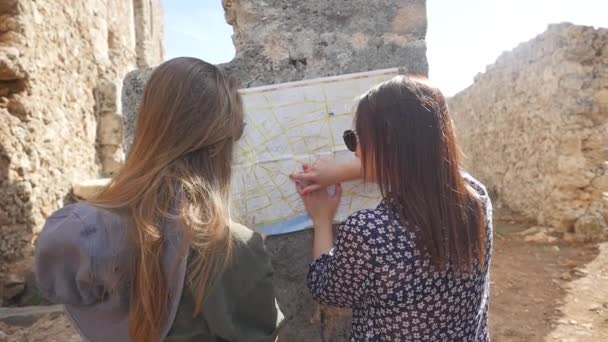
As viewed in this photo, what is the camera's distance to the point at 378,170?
101 centimetres

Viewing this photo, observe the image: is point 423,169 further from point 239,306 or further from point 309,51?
point 309,51

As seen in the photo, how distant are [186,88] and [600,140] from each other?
17.2 feet

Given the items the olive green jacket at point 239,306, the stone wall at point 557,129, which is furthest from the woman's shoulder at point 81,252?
the stone wall at point 557,129

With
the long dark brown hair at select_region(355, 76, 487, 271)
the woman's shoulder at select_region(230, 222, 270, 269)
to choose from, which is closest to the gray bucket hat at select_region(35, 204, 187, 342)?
the woman's shoulder at select_region(230, 222, 270, 269)

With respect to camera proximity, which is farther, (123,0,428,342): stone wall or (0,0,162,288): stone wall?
(0,0,162,288): stone wall

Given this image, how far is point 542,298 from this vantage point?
371 cm

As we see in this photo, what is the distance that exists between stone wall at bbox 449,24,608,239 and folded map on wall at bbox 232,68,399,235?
4.43 m

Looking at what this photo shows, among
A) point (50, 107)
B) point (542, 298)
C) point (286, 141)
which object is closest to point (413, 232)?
point (286, 141)

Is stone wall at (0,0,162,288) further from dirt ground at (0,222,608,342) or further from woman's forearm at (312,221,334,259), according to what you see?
woman's forearm at (312,221,334,259)

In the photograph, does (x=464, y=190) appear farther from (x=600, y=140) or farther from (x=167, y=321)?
(x=600, y=140)

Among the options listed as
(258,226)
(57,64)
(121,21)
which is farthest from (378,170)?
(121,21)

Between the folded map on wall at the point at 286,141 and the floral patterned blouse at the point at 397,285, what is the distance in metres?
0.46

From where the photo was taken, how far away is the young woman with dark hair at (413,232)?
0.96m

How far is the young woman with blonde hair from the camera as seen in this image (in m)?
0.83
